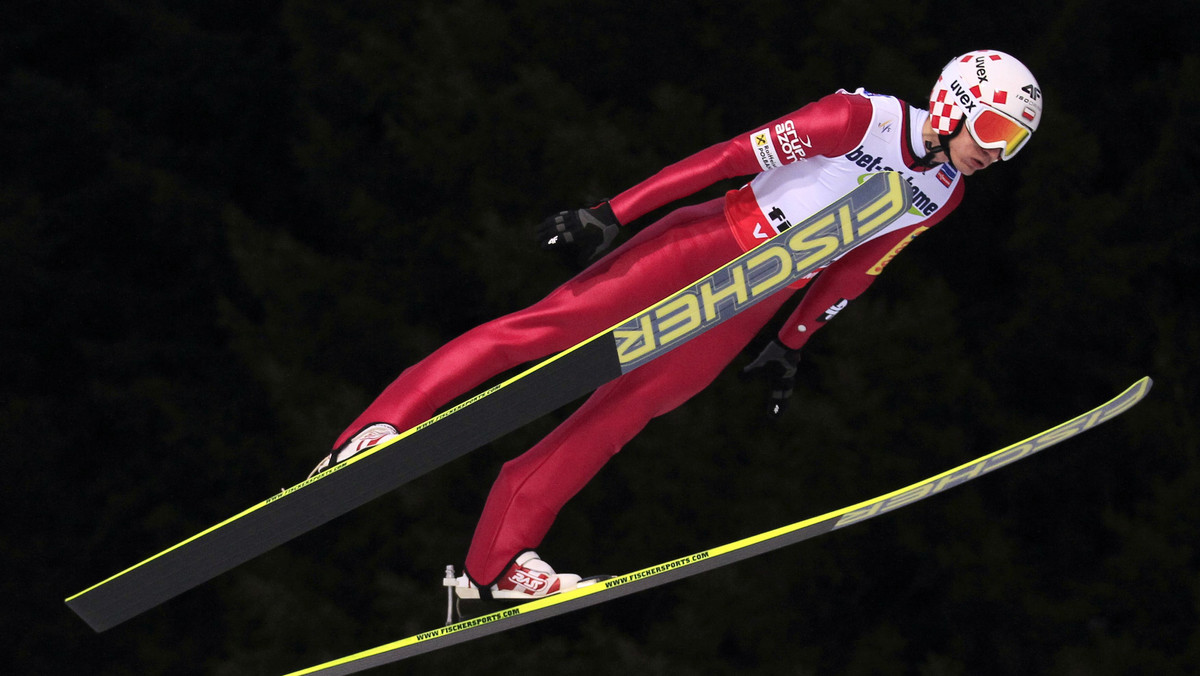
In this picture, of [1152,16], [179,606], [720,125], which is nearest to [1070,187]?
[1152,16]

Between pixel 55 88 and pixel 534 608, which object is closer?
pixel 534 608

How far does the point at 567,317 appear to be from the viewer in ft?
11.9

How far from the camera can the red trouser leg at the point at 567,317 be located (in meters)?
3.62

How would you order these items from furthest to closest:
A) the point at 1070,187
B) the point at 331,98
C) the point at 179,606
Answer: the point at 179,606
the point at 331,98
the point at 1070,187

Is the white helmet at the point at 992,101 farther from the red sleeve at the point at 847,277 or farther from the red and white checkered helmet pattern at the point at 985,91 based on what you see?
the red sleeve at the point at 847,277

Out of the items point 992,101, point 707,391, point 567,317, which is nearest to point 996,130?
point 992,101

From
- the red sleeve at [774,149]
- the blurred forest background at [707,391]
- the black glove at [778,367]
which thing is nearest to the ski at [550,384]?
the red sleeve at [774,149]

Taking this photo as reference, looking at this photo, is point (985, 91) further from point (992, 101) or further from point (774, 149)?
point (774, 149)

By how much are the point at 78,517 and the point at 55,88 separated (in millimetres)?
1866

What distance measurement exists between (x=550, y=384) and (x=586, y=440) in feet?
1.36

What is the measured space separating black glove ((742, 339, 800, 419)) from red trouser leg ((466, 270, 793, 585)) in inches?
10.7

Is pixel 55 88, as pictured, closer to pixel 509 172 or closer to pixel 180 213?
pixel 180 213

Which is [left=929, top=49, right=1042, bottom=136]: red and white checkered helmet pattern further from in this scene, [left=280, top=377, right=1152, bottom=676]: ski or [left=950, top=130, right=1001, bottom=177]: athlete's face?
[left=280, top=377, right=1152, bottom=676]: ski

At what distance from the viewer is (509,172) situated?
559 centimetres
